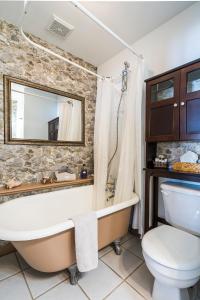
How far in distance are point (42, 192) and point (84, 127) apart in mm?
1132

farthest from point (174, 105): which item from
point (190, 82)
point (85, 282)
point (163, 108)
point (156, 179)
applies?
point (85, 282)

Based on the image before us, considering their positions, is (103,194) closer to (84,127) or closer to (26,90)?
(84,127)

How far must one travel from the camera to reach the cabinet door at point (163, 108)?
4.49 ft

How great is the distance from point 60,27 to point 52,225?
2048 millimetres

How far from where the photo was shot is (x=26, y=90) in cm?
188

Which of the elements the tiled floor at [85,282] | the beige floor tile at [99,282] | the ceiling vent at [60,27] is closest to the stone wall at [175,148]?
the tiled floor at [85,282]

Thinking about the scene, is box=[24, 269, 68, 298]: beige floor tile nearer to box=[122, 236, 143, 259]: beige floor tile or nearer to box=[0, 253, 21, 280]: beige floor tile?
box=[0, 253, 21, 280]: beige floor tile

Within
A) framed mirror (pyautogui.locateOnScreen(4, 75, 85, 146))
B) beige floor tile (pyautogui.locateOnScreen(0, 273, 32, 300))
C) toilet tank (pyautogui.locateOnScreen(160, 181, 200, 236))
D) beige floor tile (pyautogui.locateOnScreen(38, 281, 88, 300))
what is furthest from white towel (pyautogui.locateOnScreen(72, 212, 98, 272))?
framed mirror (pyautogui.locateOnScreen(4, 75, 85, 146))

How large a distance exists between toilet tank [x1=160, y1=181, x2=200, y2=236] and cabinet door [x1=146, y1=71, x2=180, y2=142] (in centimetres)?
44

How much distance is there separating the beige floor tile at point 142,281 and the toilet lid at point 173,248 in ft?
1.46

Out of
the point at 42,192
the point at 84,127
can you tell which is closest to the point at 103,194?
the point at 42,192

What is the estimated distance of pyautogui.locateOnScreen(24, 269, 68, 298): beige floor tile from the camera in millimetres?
1227

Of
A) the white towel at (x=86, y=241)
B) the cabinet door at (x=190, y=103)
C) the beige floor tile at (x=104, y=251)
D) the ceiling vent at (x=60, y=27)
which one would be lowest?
the beige floor tile at (x=104, y=251)

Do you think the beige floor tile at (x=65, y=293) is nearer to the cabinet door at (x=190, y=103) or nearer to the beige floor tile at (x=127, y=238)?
the beige floor tile at (x=127, y=238)
